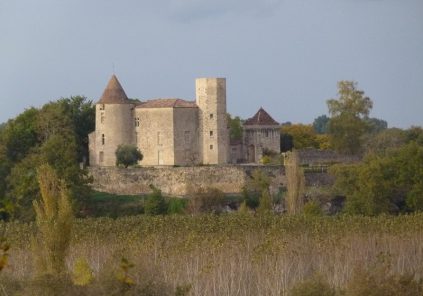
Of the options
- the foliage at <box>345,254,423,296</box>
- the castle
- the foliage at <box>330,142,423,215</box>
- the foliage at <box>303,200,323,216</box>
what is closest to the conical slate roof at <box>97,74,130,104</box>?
the castle

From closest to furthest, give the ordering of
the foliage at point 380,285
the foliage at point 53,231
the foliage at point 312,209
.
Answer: the foliage at point 380,285 → the foliage at point 53,231 → the foliage at point 312,209

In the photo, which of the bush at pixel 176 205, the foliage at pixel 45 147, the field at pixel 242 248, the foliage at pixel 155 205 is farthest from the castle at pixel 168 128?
the field at pixel 242 248

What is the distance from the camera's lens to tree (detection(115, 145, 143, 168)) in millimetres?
63750

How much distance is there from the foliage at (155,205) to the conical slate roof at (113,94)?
27.4ft

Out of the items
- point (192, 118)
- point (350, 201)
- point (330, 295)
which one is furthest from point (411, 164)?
point (330, 295)

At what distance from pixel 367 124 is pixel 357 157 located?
17.7ft

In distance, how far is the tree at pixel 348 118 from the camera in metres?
74.2

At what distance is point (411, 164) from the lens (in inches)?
2339

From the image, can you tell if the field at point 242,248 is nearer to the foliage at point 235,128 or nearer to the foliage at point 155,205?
the foliage at point 155,205

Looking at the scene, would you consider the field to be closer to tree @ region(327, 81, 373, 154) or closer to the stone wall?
the stone wall

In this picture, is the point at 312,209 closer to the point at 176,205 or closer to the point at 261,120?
the point at 176,205

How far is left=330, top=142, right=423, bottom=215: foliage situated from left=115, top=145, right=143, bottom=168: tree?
29.9ft

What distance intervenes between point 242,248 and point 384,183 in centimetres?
1973

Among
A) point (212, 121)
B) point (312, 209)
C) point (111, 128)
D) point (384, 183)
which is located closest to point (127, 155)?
point (111, 128)
